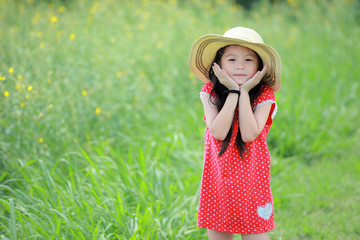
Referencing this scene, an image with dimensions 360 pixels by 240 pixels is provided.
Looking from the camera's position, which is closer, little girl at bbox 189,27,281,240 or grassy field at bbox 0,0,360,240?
little girl at bbox 189,27,281,240

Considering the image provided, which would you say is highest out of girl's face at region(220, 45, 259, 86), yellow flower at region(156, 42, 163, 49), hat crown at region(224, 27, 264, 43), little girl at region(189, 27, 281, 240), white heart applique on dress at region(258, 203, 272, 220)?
hat crown at region(224, 27, 264, 43)

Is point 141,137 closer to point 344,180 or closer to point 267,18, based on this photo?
point 344,180

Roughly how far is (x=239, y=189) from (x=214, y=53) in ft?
2.40

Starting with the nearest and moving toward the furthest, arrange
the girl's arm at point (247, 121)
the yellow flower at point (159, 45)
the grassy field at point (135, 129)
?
the girl's arm at point (247, 121)
the grassy field at point (135, 129)
the yellow flower at point (159, 45)

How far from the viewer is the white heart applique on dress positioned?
7.02ft

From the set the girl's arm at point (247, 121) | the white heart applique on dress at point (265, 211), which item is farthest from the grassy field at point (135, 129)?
the girl's arm at point (247, 121)

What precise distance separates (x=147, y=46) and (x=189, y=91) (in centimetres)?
94

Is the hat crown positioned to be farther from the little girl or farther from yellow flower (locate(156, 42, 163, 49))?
yellow flower (locate(156, 42, 163, 49))

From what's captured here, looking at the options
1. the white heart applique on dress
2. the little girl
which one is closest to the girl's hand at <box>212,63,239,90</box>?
the little girl

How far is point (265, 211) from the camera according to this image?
7.06 ft

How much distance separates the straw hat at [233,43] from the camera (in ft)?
6.84

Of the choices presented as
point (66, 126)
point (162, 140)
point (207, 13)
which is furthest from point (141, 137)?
point (207, 13)

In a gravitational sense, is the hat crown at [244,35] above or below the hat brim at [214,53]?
above

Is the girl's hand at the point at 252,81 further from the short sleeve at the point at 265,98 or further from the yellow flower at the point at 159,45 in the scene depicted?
the yellow flower at the point at 159,45
